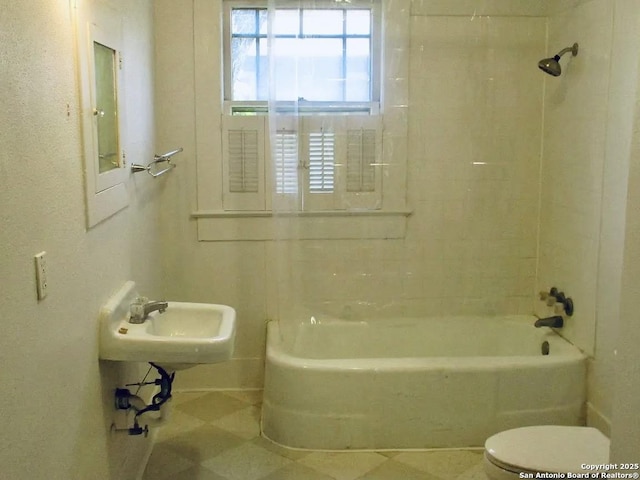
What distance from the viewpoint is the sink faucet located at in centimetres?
236

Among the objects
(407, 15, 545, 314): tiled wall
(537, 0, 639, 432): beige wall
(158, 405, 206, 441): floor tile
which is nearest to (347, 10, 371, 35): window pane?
(407, 15, 545, 314): tiled wall

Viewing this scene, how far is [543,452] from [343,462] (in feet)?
3.25

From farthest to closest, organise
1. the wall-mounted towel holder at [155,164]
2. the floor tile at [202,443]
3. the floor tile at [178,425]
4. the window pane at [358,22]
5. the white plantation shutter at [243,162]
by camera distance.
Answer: the white plantation shutter at [243,162]
the window pane at [358,22]
the floor tile at [178,425]
the floor tile at [202,443]
the wall-mounted towel holder at [155,164]

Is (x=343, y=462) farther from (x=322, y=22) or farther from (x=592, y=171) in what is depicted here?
(x=322, y=22)

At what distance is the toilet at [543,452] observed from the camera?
6.93ft

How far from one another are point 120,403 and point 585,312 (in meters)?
2.12

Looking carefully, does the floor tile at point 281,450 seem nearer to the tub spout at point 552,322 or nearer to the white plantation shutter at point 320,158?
the white plantation shutter at point 320,158

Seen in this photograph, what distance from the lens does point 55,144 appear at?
1.72 metres

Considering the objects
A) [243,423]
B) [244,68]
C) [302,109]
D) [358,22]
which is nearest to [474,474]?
[243,423]

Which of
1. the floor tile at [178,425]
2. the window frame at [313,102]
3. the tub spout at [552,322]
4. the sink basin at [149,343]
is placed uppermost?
the window frame at [313,102]

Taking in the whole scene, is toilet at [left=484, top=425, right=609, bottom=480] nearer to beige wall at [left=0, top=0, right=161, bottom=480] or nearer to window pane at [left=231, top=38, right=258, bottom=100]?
beige wall at [left=0, top=0, right=161, bottom=480]

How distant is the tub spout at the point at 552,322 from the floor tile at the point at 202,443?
1563 millimetres

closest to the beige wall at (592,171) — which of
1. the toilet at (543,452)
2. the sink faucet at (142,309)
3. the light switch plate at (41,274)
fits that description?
the toilet at (543,452)

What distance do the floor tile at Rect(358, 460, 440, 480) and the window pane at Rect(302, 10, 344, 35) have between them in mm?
2024
